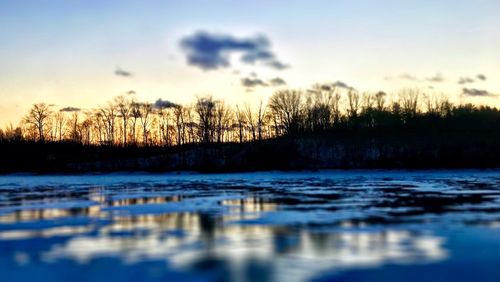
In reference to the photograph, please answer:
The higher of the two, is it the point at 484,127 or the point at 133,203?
the point at 484,127

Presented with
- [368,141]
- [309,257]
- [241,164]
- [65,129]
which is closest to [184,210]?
[309,257]

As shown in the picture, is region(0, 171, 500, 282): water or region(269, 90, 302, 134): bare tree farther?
region(269, 90, 302, 134): bare tree

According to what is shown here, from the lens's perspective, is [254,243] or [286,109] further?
[286,109]

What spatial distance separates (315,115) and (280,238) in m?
82.4

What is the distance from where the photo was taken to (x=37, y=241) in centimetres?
1088

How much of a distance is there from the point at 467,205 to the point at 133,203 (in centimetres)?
1247

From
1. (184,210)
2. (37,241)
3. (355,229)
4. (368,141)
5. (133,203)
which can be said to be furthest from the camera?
(368,141)

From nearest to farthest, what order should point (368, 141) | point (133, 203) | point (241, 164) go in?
1. point (133, 203)
2. point (241, 164)
3. point (368, 141)

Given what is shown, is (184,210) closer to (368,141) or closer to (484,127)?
(368,141)

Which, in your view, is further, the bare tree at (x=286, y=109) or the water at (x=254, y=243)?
the bare tree at (x=286, y=109)

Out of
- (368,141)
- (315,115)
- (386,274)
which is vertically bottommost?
(386,274)

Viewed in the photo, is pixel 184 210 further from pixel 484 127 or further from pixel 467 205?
pixel 484 127

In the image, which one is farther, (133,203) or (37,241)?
(133,203)

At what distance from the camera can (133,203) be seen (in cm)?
2006
